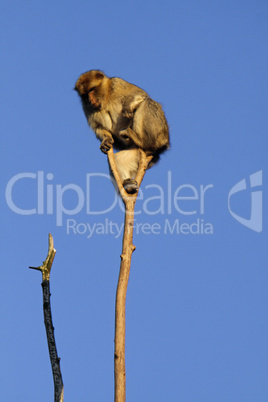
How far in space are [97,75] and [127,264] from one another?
4.13m

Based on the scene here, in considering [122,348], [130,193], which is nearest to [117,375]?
[122,348]

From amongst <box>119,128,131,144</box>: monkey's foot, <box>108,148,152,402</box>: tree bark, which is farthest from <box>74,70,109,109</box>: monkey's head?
<box>108,148,152,402</box>: tree bark

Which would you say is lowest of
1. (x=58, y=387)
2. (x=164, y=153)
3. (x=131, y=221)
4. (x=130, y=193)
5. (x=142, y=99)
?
(x=58, y=387)

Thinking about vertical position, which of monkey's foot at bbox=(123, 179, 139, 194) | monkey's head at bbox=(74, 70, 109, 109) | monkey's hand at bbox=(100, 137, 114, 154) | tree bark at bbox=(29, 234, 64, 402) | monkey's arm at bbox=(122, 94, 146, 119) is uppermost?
monkey's head at bbox=(74, 70, 109, 109)

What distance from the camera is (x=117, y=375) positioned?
734 centimetres

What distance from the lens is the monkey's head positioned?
1041 centimetres

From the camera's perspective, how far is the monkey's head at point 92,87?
10.4 metres

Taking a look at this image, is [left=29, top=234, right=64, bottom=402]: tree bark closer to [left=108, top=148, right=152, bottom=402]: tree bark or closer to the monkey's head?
[left=108, top=148, right=152, bottom=402]: tree bark

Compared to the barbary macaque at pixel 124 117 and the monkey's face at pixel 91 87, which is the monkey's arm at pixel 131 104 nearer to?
the barbary macaque at pixel 124 117

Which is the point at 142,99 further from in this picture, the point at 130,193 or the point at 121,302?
the point at 121,302

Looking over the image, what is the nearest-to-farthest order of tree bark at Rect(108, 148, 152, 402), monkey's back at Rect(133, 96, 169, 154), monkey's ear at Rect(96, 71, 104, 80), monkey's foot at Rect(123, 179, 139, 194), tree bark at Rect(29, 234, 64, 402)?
tree bark at Rect(29, 234, 64, 402), tree bark at Rect(108, 148, 152, 402), monkey's foot at Rect(123, 179, 139, 194), monkey's back at Rect(133, 96, 169, 154), monkey's ear at Rect(96, 71, 104, 80)

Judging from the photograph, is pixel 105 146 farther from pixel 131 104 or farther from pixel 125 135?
pixel 131 104

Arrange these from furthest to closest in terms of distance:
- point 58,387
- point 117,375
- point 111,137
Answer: point 111,137
point 117,375
point 58,387

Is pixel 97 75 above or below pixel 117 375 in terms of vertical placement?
above
